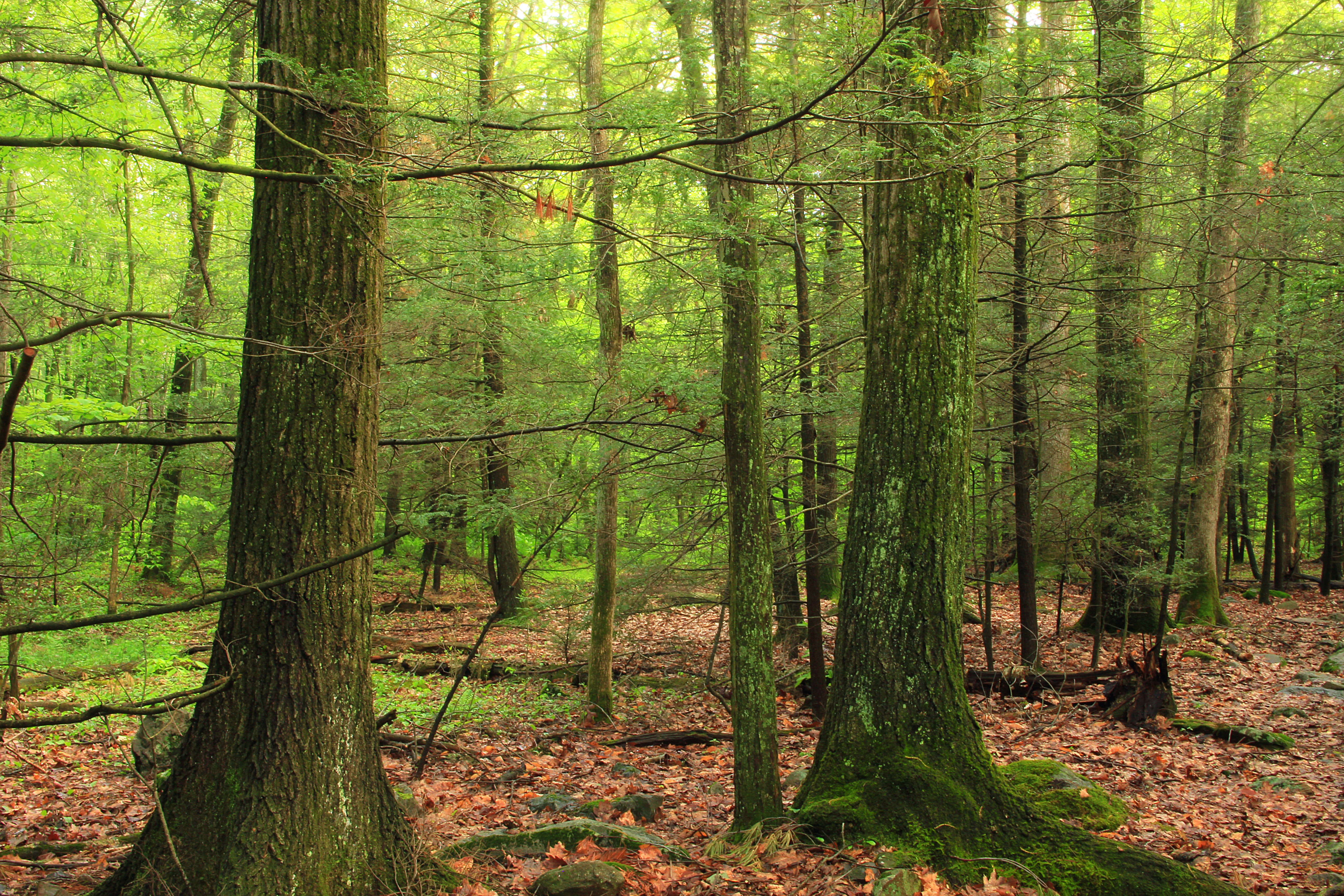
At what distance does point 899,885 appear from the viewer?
395 cm

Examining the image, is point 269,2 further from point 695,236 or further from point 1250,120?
point 1250,120

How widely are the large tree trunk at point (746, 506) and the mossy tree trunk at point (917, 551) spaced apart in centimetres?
68

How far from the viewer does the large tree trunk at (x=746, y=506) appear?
5543 mm

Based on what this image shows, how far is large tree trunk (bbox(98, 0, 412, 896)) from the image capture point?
Answer: 3377mm

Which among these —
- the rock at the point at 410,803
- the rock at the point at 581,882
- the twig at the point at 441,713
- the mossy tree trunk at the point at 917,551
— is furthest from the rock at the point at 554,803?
the mossy tree trunk at the point at 917,551

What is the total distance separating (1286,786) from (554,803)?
5.81 metres

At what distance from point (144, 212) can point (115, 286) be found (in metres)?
5.26

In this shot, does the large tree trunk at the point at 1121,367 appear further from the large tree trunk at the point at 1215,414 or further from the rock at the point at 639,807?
the rock at the point at 639,807

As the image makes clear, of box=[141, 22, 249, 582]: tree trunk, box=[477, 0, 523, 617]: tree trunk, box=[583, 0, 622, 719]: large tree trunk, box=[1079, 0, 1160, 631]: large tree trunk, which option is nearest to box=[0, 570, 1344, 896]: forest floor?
box=[583, 0, 622, 719]: large tree trunk

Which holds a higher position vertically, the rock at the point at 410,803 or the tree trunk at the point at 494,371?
the tree trunk at the point at 494,371

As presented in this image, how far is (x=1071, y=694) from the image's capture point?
8.85 metres

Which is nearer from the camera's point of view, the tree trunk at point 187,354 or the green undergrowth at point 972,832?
the green undergrowth at point 972,832

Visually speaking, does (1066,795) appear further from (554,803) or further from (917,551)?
(554,803)

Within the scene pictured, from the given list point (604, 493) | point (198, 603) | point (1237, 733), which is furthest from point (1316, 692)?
point (198, 603)
